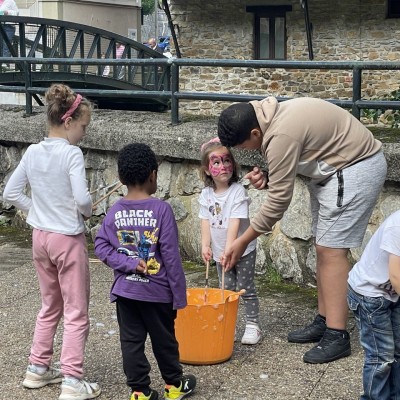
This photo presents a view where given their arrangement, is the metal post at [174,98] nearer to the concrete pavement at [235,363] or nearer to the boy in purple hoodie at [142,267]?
the concrete pavement at [235,363]

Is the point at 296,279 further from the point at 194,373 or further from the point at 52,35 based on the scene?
the point at 52,35

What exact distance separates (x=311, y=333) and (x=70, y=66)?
12.0 meters

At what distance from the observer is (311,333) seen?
487 cm

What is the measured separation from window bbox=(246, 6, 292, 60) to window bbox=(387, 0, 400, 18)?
92.2 inches

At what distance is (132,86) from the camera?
698 inches

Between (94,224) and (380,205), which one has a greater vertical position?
(380,205)

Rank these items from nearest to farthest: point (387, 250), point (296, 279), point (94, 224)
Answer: point (387, 250) → point (296, 279) → point (94, 224)

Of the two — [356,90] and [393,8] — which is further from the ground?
[393,8]

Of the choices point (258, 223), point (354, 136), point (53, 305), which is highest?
point (354, 136)

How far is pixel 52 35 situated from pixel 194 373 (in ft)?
39.3

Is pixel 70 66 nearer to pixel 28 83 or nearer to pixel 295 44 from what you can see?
pixel 295 44

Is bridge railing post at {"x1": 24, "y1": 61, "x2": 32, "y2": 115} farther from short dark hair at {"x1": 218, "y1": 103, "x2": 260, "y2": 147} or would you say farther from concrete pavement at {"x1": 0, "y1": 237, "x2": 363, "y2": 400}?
short dark hair at {"x1": 218, "y1": 103, "x2": 260, "y2": 147}

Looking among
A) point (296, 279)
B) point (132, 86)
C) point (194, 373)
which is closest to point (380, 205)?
point (296, 279)

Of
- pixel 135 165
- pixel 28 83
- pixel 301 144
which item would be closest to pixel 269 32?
pixel 28 83
